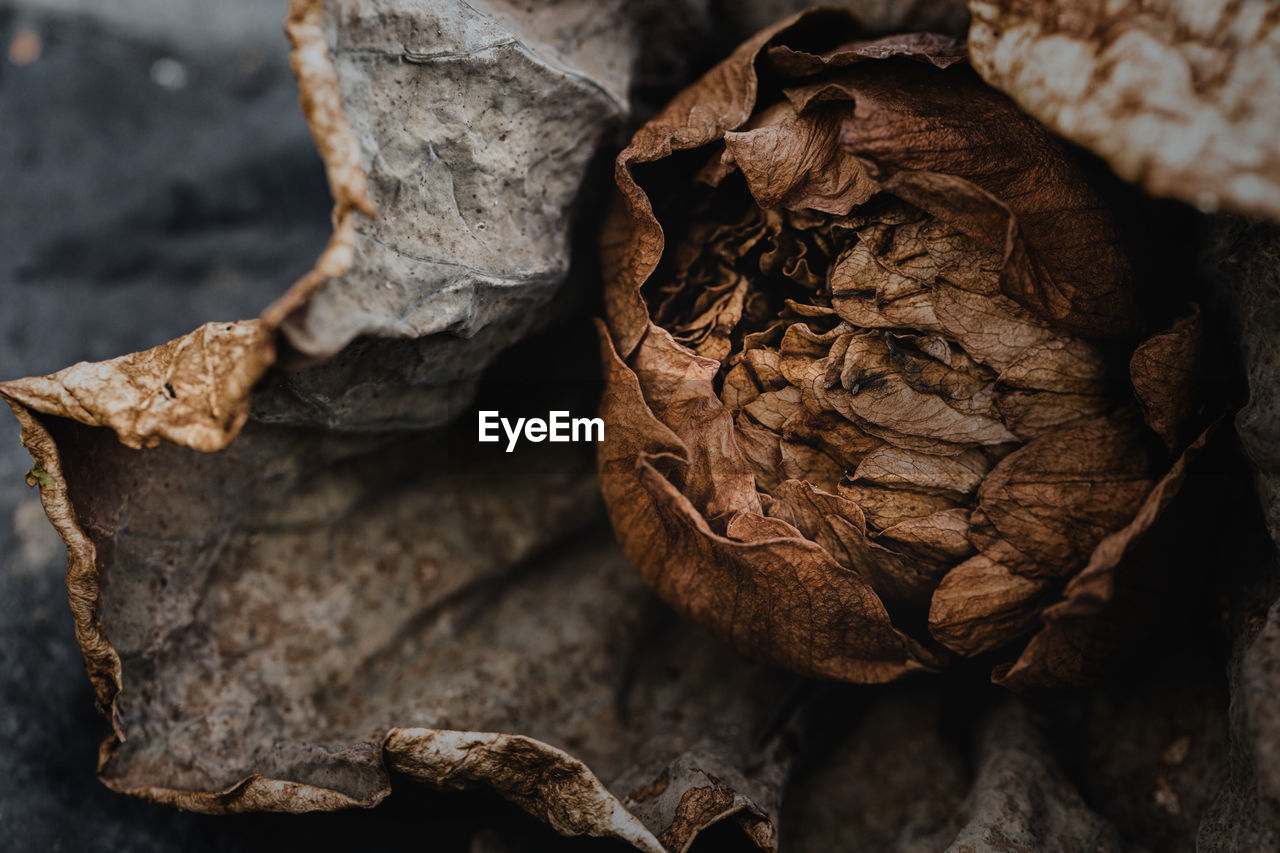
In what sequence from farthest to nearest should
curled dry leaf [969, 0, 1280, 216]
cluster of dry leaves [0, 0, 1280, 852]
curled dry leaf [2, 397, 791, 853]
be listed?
1. curled dry leaf [2, 397, 791, 853]
2. cluster of dry leaves [0, 0, 1280, 852]
3. curled dry leaf [969, 0, 1280, 216]

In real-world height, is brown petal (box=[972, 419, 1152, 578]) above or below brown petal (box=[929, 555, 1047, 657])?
above

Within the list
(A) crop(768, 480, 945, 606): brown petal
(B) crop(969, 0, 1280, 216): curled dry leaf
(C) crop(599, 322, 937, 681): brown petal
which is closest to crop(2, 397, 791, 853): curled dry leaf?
(C) crop(599, 322, 937, 681): brown petal

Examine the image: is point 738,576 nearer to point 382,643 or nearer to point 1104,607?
point 1104,607

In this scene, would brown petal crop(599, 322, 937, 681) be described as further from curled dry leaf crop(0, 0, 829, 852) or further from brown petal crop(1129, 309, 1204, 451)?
brown petal crop(1129, 309, 1204, 451)

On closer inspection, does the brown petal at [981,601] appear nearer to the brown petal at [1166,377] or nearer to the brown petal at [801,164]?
the brown petal at [1166,377]

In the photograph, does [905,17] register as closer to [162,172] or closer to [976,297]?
[976,297]

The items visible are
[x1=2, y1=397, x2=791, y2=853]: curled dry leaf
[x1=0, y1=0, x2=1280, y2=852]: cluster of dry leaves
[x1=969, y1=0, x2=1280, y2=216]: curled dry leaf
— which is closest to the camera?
[x1=969, y1=0, x2=1280, y2=216]: curled dry leaf

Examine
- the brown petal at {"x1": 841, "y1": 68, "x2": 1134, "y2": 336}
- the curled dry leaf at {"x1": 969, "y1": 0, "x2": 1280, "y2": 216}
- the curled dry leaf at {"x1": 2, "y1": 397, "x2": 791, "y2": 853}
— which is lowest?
the curled dry leaf at {"x1": 2, "y1": 397, "x2": 791, "y2": 853}

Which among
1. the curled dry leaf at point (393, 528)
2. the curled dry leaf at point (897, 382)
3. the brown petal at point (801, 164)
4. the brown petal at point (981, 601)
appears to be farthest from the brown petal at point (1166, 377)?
the curled dry leaf at point (393, 528)
